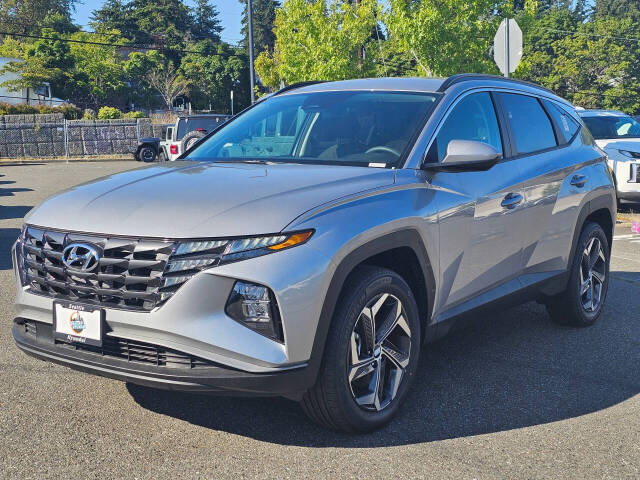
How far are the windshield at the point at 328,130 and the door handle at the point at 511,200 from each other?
2.43 ft

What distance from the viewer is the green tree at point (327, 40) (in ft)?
102

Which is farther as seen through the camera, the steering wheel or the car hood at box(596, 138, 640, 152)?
the car hood at box(596, 138, 640, 152)

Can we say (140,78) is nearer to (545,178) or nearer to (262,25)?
(262,25)

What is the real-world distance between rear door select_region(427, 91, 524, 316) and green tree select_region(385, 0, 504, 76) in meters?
22.6

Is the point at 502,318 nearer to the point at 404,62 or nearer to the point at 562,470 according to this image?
the point at 562,470

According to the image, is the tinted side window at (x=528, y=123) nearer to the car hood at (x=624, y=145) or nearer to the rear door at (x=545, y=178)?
the rear door at (x=545, y=178)

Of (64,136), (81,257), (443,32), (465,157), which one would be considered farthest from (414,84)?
(64,136)

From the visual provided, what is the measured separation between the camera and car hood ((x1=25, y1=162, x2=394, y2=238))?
3.15 metres

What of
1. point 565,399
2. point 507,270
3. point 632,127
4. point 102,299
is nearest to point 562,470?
point 565,399

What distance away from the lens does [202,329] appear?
10.0 feet

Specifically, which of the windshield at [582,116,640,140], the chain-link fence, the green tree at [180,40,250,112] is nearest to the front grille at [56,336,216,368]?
the windshield at [582,116,640,140]

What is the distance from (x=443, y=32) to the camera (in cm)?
2656

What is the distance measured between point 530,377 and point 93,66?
65.9 meters

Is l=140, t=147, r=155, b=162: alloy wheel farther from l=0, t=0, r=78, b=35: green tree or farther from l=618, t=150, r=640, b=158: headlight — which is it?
l=0, t=0, r=78, b=35: green tree
